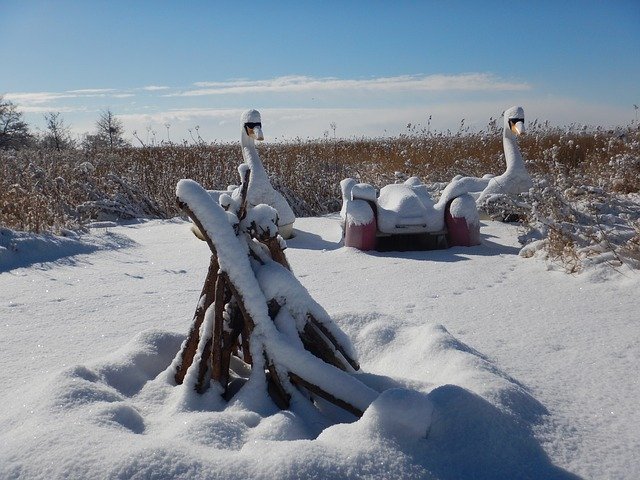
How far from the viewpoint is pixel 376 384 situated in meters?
2.10

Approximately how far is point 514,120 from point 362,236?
106 inches

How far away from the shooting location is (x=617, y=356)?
8.57 feet

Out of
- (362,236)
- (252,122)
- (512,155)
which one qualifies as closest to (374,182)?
(512,155)

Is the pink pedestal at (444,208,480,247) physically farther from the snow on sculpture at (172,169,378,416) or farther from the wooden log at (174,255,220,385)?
the wooden log at (174,255,220,385)

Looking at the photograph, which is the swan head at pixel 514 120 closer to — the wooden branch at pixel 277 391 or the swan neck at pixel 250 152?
the swan neck at pixel 250 152

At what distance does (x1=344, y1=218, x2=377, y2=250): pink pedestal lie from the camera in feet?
17.6

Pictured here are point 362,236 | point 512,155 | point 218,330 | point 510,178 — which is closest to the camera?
point 218,330

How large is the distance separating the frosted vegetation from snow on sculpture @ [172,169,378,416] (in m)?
2.74

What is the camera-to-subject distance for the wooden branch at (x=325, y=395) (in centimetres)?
188

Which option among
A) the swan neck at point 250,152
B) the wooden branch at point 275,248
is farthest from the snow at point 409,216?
the wooden branch at point 275,248

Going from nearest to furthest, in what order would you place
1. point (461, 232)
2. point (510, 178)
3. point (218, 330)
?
point (218, 330)
point (461, 232)
point (510, 178)

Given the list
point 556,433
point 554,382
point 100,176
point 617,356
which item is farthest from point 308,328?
point 100,176

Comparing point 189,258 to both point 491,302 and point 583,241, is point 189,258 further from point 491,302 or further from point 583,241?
point 583,241

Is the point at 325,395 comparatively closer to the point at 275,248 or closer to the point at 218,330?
the point at 218,330
